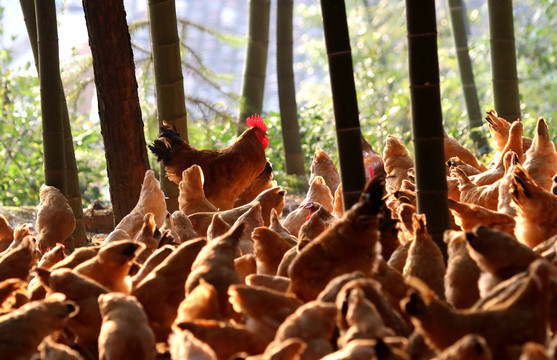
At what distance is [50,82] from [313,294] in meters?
2.11

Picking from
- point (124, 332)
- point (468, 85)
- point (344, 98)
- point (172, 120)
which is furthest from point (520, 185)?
point (468, 85)

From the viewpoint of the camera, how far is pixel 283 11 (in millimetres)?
6305

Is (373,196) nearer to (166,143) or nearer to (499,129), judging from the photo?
(499,129)

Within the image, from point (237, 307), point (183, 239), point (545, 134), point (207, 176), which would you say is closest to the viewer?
point (237, 307)

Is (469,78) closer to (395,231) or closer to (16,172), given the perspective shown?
(16,172)

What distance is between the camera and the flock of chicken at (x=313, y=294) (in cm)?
107

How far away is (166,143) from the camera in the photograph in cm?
367

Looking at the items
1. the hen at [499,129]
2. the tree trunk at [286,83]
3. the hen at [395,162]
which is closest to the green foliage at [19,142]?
the tree trunk at [286,83]

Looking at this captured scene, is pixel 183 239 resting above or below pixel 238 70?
below

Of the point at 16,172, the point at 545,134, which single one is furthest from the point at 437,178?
the point at 16,172

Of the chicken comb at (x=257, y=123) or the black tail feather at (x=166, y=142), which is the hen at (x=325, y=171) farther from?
the black tail feather at (x=166, y=142)

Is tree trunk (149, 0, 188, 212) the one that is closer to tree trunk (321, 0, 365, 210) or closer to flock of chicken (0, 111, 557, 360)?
flock of chicken (0, 111, 557, 360)

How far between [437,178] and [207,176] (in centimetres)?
206

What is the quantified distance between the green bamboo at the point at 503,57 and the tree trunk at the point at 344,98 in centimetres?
173
